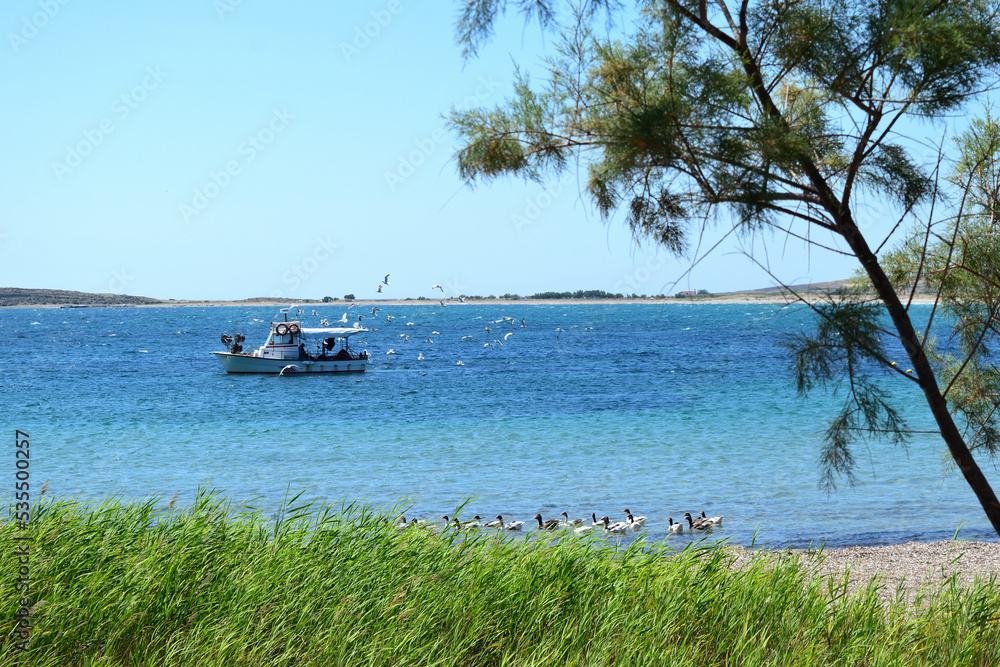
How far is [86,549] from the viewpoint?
204 inches

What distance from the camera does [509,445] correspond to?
2184 cm

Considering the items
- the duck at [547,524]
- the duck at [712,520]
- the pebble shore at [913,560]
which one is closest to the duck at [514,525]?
the duck at [547,524]

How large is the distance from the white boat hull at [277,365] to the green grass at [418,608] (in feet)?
123

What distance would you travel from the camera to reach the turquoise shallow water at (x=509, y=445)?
1470cm

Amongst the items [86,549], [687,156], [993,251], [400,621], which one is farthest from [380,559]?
[993,251]

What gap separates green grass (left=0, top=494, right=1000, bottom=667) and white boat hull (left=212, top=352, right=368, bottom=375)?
37.4 meters

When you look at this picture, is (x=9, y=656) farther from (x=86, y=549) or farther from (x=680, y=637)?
(x=680, y=637)

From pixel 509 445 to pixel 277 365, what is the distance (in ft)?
78.6

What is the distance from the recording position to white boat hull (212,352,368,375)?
4269 cm

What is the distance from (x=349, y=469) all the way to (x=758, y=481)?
8.85 m

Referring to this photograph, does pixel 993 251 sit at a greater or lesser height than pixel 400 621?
greater

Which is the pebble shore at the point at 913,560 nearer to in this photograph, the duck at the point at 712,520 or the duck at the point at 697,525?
the duck at the point at 697,525

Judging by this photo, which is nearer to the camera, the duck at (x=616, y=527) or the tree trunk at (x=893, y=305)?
the tree trunk at (x=893, y=305)

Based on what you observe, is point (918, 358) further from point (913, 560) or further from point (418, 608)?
point (913, 560)
